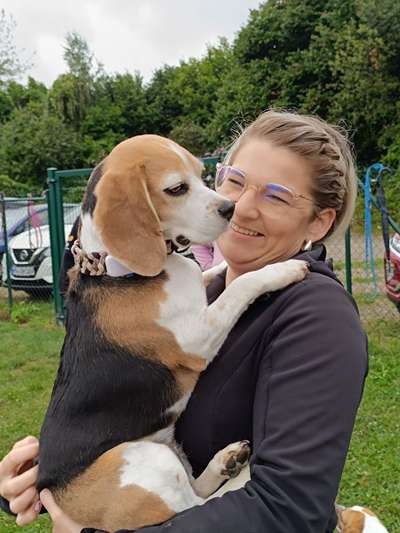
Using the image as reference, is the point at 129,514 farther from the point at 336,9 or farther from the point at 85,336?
the point at 336,9

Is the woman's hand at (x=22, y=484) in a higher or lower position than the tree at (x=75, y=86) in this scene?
lower

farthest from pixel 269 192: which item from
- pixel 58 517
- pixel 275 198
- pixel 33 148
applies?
pixel 33 148

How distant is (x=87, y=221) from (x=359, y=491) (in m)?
3.33

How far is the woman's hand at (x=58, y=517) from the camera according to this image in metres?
1.90

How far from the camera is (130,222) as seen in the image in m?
2.20

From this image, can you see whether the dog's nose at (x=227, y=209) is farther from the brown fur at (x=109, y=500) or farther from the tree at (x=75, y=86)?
the tree at (x=75, y=86)

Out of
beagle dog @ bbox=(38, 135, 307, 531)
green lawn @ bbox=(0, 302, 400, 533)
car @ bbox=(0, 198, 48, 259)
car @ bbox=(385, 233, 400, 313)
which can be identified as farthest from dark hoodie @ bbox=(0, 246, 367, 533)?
car @ bbox=(0, 198, 48, 259)

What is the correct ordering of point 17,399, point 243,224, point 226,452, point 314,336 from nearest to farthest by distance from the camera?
point 314,336
point 226,452
point 243,224
point 17,399

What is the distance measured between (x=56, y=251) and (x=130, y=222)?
7.90m

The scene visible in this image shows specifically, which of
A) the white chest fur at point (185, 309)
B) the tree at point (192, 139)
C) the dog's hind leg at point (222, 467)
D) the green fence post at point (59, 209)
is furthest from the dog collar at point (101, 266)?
the tree at point (192, 139)

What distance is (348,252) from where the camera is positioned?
7.91 metres

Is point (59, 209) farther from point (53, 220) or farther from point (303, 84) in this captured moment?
point (303, 84)

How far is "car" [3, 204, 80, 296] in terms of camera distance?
11641mm

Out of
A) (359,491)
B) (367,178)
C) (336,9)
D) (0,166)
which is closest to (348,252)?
(367,178)
